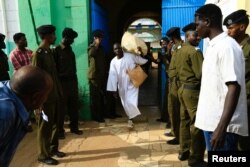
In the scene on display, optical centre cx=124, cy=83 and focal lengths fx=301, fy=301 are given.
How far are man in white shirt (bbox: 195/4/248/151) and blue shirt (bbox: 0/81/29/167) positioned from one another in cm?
132

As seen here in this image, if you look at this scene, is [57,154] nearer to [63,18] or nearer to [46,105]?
[46,105]

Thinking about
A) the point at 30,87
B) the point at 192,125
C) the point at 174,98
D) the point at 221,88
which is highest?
the point at 30,87

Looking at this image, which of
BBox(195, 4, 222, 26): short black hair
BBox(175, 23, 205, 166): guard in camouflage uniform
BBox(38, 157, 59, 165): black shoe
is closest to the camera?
BBox(195, 4, 222, 26): short black hair

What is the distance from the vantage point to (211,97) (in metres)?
2.33

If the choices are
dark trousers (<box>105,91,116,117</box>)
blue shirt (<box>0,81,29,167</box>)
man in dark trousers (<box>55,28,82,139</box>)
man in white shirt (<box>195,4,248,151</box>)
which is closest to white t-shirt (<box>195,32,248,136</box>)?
man in white shirt (<box>195,4,248,151</box>)

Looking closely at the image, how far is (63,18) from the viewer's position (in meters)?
6.07

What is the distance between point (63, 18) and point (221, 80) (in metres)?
4.49

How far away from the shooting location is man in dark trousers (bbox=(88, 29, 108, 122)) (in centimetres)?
582

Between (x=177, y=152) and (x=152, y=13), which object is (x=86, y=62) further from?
(x=152, y=13)

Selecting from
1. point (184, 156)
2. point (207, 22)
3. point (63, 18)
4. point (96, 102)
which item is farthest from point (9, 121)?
point (63, 18)

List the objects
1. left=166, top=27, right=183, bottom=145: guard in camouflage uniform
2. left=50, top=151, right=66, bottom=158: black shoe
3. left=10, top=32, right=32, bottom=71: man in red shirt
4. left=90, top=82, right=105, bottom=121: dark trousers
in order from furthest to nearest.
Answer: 1. left=90, top=82, right=105, bottom=121: dark trousers
2. left=10, top=32, right=32, bottom=71: man in red shirt
3. left=166, top=27, right=183, bottom=145: guard in camouflage uniform
4. left=50, top=151, right=66, bottom=158: black shoe

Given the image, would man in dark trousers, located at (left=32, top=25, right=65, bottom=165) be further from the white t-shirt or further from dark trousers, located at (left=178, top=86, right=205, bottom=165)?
the white t-shirt

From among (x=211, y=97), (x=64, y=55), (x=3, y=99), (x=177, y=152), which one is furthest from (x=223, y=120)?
(x=64, y=55)

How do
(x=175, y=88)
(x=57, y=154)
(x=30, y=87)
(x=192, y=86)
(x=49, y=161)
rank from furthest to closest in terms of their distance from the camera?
(x=175, y=88) → (x=57, y=154) → (x=49, y=161) → (x=192, y=86) → (x=30, y=87)
